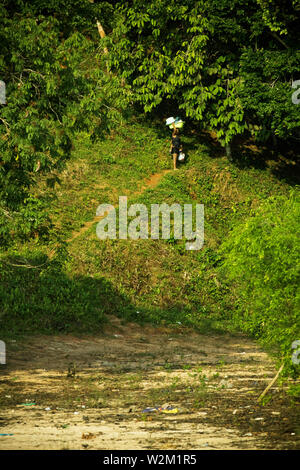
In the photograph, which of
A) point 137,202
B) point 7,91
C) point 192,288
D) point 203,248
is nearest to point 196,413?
point 7,91

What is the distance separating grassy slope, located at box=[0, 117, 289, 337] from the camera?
54.0ft

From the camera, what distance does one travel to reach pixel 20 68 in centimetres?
1095

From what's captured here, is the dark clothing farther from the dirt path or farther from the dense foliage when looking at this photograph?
the dirt path

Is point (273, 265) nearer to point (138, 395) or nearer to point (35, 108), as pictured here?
point (138, 395)

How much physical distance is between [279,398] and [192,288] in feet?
32.3

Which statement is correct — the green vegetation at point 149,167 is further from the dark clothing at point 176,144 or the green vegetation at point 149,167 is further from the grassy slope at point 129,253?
the dark clothing at point 176,144

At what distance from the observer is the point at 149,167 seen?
26.5m

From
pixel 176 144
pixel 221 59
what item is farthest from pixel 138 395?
pixel 221 59

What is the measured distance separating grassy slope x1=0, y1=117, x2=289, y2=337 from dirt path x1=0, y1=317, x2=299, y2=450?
1.47 meters

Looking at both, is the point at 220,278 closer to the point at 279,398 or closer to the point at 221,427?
the point at 279,398

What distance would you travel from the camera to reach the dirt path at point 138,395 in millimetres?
7733

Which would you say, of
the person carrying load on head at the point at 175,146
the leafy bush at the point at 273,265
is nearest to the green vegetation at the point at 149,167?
the leafy bush at the point at 273,265

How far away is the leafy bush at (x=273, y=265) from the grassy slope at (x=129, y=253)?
146 inches

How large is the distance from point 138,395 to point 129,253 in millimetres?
9905
